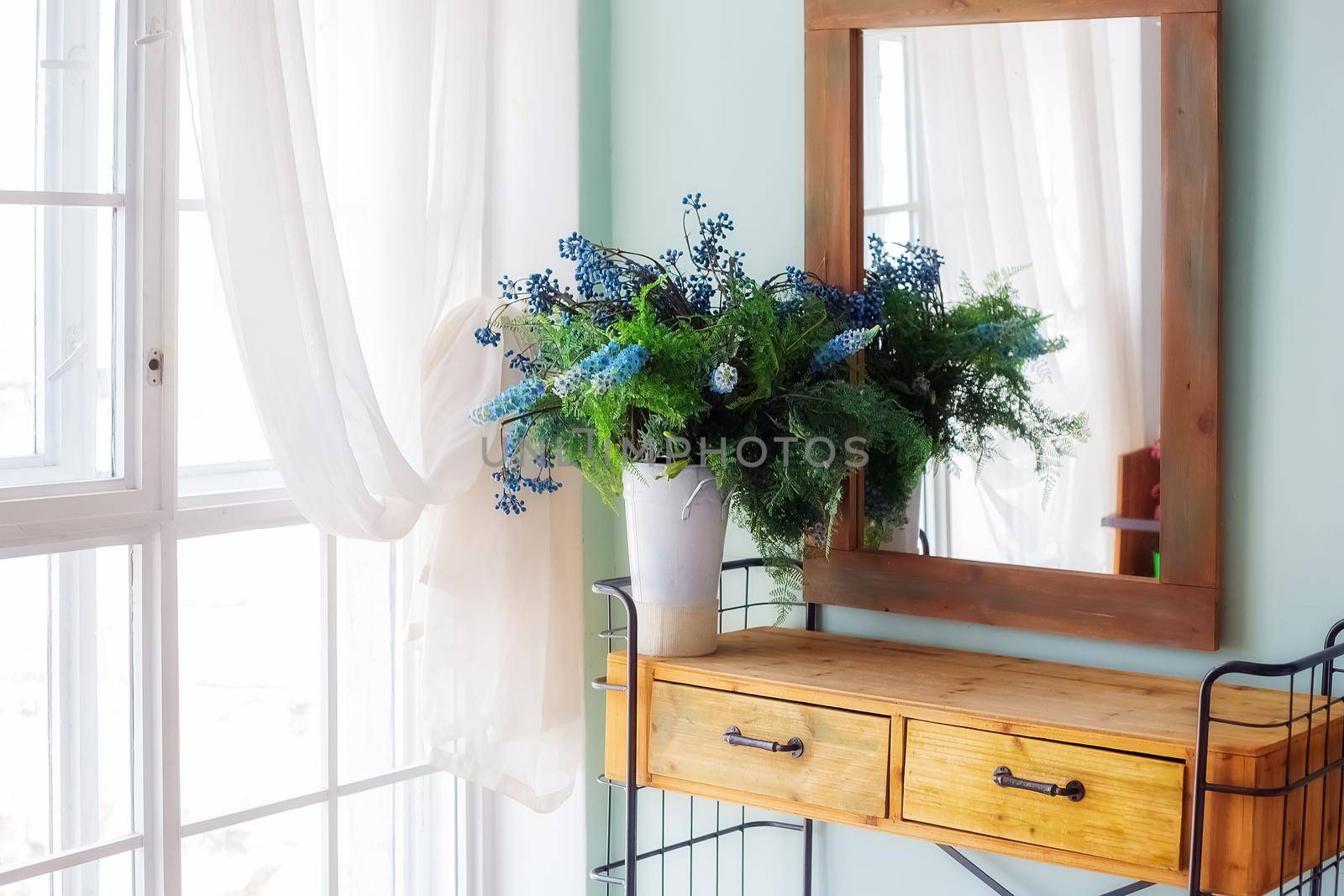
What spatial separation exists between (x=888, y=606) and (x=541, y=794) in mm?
676

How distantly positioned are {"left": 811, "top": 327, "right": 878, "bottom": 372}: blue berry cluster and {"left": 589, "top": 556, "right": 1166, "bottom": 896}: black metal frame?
0.37 meters

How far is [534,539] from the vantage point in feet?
7.07

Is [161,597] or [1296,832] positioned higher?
[161,597]

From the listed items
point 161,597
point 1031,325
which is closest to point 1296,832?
point 1031,325

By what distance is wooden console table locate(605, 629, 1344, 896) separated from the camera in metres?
1.48

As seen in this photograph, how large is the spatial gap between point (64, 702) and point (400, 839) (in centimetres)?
71

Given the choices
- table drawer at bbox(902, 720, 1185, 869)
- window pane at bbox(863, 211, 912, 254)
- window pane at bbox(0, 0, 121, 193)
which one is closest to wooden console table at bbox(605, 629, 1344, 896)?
table drawer at bbox(902, 720, 1185, 869)

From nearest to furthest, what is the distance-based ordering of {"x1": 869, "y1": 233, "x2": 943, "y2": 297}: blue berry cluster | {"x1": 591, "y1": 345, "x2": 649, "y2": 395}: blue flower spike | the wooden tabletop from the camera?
the wooden tabletop
{"x1": 591, "y1": 345, "x2": 649, "y2": 395}: blue flower spike
{"x1": 869, "y1": 233, "x2": 943, "y2": 297}: blue berry cluster

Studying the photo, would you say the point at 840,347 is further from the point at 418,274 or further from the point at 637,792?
the point at 637,792

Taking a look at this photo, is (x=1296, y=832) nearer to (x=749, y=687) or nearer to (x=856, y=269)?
(x=749, y=687)

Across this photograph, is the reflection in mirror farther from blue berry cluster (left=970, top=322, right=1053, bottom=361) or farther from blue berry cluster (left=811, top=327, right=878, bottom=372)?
blue berry cluster (left=811, top=327, right=878, bottom=372)

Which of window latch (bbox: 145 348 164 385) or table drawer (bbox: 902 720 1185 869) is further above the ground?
window latch (bbox: 145 348 164 385)

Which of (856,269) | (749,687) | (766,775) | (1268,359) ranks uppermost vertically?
(856,269)

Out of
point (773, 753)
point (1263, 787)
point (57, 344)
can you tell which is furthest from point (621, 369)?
point (1263, 787)
